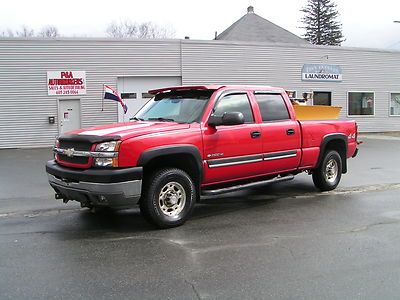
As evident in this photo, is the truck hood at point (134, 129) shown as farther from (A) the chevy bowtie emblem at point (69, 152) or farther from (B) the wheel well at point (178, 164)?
(B) the wheel well at point (178, 164)

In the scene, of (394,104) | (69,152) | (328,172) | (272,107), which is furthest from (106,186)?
(394,104)

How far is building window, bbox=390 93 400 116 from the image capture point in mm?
27047

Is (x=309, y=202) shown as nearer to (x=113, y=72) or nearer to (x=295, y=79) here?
(x=113, y=72)

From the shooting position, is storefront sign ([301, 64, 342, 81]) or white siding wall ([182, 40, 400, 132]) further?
storefront sign ([301, 64, 342, 81])

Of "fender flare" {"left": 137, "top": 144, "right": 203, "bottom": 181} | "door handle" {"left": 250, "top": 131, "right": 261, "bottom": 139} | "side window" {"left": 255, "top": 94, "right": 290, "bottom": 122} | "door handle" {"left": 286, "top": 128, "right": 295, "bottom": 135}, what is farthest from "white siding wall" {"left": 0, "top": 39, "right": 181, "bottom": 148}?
"fender flare" {"left": 137, "top": 144, "right": 203, "bottom": 181}

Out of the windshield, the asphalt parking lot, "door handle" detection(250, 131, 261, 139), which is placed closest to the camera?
the asphalt parking lot

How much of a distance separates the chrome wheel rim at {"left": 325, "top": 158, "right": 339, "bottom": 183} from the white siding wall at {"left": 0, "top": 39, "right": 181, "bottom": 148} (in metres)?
13.6

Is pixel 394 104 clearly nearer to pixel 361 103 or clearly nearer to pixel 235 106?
pixel 361 103

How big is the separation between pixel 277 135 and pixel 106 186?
→ 3207 mm

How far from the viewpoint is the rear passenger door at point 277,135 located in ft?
24.0

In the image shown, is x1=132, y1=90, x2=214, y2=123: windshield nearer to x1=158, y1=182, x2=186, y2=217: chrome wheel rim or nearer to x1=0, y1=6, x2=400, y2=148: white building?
x1=158, y1=182, x2=186, y2=217: chrome wheel rim

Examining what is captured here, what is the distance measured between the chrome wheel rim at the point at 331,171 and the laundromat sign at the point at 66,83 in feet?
46.5

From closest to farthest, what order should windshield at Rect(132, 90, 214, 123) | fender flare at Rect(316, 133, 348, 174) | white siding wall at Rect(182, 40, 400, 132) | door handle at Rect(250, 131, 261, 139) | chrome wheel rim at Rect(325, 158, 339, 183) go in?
windshield at Rect(132, 90, 214, 123), door handle at Rect(250, 131, 261, 139), fender flare at Rect(316, 133, 348, 174), chrome wheel rim at Rect(325, 158, 339, 183), white siding wall at Rect(182, 40, 400, 132)

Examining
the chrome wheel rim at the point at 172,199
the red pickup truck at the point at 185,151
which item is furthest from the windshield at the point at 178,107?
the chrome wheel rim at the point at 172,199
